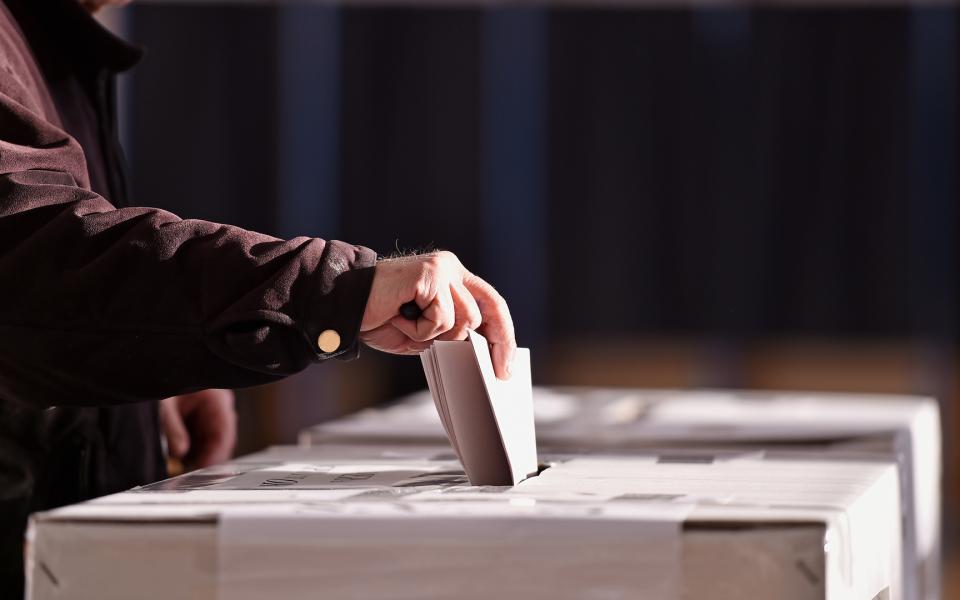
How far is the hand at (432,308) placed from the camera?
0.89 meters

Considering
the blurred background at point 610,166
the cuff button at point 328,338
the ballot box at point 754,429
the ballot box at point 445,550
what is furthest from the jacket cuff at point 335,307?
the blurred background at point 610,166

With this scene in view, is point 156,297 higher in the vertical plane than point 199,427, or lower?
higher

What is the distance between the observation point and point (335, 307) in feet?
2.84

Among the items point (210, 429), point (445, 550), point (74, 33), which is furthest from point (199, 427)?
point (445, 550)

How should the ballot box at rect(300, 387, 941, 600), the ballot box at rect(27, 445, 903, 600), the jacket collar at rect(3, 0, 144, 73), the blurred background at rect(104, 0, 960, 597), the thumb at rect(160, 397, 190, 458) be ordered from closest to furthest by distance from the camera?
1. the ballot box at rect(27, 445, 903, 600)
2. the jacket collar at rect(3, 0, 144, 73)
3. the ballot box at rect(300, 387, 941, 600)
4. the thumb at rect(160, 397, 190, 458)
5. the blurred background at rect(104, 0, 960, 597)

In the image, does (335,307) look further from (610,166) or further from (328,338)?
(610,166)

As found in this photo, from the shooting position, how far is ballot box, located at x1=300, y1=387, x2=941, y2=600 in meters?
1.34

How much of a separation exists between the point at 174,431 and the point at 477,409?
609 millimetres

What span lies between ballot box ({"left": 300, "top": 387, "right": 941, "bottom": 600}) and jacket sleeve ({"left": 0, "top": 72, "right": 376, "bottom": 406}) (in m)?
0.49

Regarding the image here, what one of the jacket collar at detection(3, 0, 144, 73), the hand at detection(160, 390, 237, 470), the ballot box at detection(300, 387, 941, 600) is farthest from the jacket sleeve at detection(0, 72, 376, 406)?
the hand at detection(160, 390, 237, 470)

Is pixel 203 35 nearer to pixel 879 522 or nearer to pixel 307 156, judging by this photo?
pixel 307 156

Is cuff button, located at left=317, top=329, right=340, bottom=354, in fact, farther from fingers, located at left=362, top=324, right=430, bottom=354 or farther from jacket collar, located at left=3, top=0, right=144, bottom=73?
jacket collar, located at left=3, top=0, right=144, bottom=73

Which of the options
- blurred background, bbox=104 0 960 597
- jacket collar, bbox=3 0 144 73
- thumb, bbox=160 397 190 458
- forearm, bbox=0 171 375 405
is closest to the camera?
forearm, bbox=0 171 375 405

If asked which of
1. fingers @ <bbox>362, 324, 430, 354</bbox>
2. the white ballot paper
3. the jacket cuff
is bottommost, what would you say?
the white ballot paper
